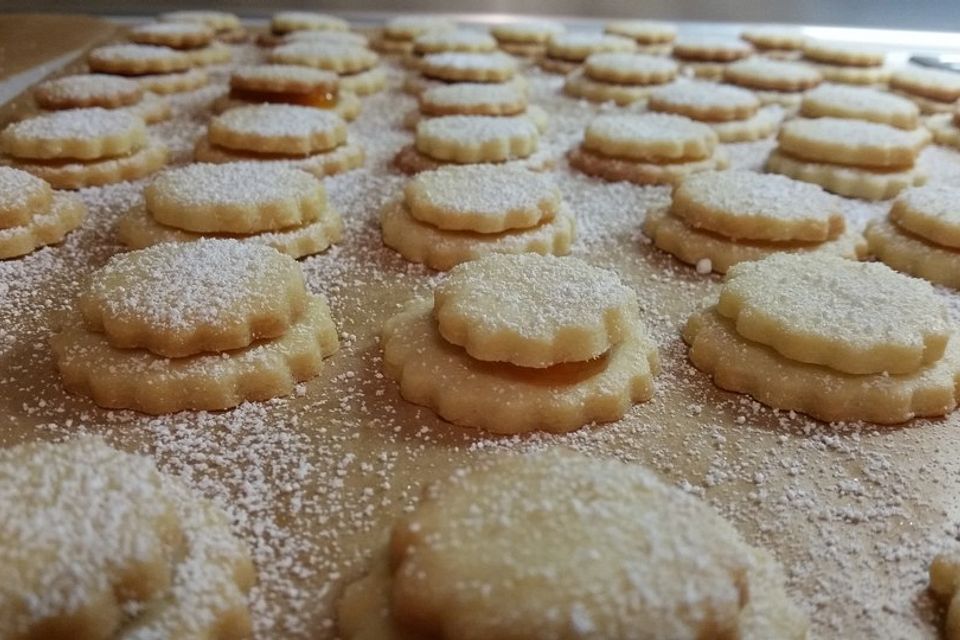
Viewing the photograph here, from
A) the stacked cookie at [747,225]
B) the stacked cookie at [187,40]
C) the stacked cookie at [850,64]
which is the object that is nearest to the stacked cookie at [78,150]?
the stacked cookie at [187,40]

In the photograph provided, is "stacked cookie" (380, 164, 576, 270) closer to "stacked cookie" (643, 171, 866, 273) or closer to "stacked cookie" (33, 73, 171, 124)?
"stacked cookie" (643, 171, 866, 273)

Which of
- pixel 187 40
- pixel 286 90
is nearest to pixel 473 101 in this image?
pixel 286 90

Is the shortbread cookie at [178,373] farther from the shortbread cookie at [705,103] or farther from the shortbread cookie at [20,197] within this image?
the shortbread cookie at [705,103]

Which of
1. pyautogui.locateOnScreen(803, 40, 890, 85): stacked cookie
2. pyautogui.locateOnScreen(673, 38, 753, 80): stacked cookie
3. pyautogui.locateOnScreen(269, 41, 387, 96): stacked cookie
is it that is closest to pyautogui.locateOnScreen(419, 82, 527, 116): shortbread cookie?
pyautogui.locateOnScreen(269, 41, 387, 96): stacked cookie

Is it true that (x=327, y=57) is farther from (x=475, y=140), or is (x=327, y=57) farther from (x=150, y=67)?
(x=475, y=140)

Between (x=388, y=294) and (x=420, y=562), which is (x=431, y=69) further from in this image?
(x=420, y=562)

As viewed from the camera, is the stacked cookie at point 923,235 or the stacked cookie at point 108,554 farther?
the stacked cookie at point 923,235
